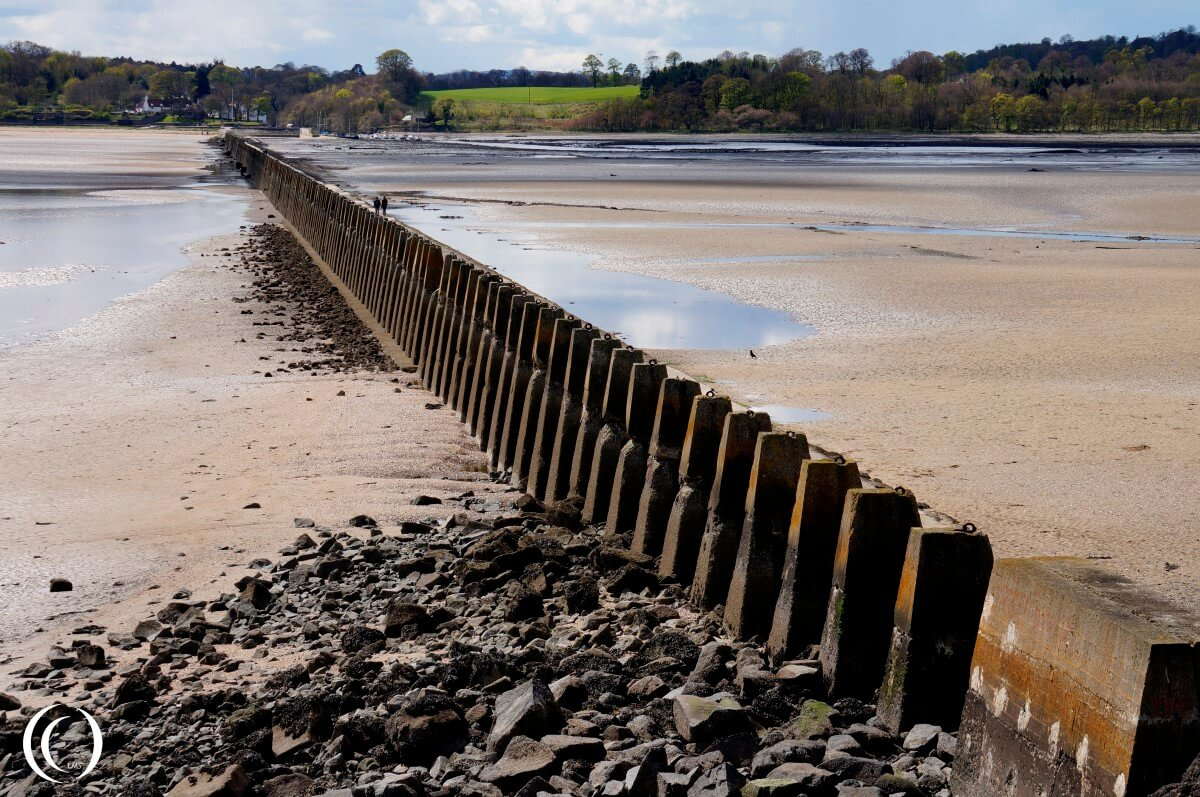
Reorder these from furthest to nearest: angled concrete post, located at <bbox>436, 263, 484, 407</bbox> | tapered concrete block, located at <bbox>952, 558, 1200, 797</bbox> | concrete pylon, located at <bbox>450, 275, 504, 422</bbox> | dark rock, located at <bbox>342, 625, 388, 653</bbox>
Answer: angled concrete post, located at <bbox>436, 263, 484, 407</bbox>, concrete pylon, located at <bbox>450, 275, 504, 422</bbox>, dark rock, located at <bbox>342, 625, 388, 653</bbox>, tapered concrete block, located at <bbox>952, 558, 1200, 797</bbox>

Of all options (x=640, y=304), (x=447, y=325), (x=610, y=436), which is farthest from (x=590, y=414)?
(x=640, y=304)

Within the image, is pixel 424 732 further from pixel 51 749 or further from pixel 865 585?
pixel 865 585

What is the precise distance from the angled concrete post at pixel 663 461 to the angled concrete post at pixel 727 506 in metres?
0.67

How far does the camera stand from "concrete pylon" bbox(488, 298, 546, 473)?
10.7m

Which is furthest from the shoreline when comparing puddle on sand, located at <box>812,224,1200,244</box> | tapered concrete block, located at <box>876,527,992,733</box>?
puddle on sand, located at <box>812,224,1200,244</box>

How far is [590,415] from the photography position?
8930mm

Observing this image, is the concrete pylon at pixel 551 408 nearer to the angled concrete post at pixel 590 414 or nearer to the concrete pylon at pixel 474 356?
the angled concrete post at pixel 590 414

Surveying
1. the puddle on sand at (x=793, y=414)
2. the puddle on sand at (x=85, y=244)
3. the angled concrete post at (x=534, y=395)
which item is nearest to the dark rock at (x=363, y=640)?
the angled concrete post at (x=534, y=395)

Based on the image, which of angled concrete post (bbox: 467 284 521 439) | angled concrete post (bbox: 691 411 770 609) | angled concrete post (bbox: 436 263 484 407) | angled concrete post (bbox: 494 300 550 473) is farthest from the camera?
angled concrete post (bbox: 436 263 484 407)

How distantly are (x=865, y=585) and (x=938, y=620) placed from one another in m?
0.45

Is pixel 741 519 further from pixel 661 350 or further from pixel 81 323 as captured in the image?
pixel 81 323

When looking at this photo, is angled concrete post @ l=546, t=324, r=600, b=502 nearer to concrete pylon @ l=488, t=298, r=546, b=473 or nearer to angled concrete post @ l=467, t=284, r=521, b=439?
concrete pylon @ l=488, t=298, r=546, b=473

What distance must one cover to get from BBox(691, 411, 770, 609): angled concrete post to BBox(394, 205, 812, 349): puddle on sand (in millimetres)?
10982

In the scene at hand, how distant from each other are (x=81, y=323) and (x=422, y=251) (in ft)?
24.4
